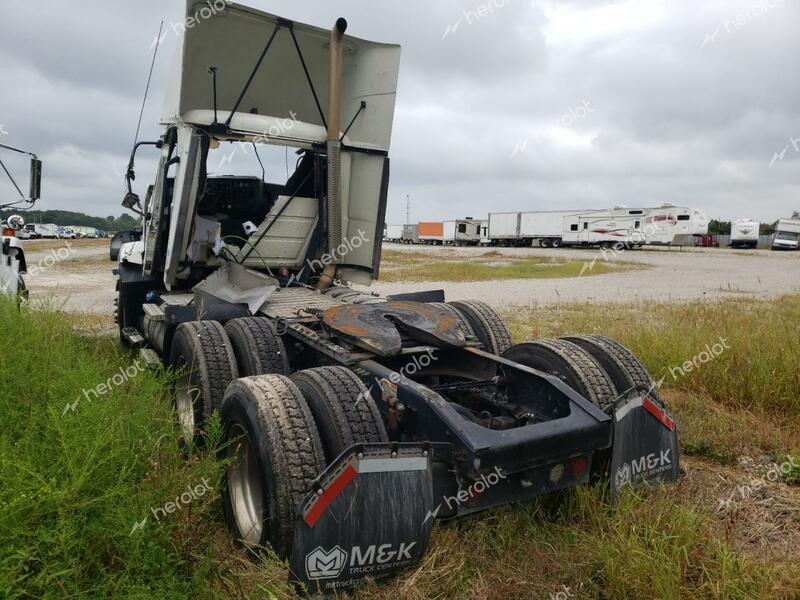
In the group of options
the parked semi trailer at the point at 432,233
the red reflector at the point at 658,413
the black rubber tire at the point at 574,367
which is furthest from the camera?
the parked semi trailer at the point at 432,233

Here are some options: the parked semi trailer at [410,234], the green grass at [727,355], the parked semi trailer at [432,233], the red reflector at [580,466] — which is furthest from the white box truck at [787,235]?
the red reflector at [580,466]

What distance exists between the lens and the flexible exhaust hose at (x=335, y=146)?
5949 millimetres

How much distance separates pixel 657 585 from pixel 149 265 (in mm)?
5557

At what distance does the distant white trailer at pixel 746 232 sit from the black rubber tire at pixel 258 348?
189ft

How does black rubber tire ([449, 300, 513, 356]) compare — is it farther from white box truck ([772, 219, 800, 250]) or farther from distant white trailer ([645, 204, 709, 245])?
white box truck ([772, 219, 800, 250])

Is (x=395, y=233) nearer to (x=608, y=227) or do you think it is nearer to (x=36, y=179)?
(x=608, y=227)

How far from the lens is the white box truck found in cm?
4906

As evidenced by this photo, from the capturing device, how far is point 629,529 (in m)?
3.00

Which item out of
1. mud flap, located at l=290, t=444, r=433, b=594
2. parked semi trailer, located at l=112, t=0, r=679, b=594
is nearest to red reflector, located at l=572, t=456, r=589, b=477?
parked semi trailer, located at l=112, t=0, r=679, b=594

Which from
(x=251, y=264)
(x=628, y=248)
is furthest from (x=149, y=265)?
(x=628, y=248)

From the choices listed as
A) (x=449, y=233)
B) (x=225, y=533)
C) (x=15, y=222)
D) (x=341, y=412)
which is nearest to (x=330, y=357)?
(x=341, y=412)

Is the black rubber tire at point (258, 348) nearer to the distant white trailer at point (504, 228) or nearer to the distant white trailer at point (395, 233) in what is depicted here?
the distant white trailer at point (504, 228)

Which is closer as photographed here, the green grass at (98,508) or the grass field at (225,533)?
the green grass at (98,508)

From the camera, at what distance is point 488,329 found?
204 inches
